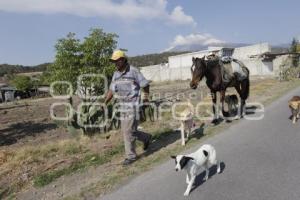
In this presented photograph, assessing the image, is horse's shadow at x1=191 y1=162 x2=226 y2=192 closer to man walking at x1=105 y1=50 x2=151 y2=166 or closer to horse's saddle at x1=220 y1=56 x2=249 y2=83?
man walking at x1=105 y1=50 x2=151 y2=166

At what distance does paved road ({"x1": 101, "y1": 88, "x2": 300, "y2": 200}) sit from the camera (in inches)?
207

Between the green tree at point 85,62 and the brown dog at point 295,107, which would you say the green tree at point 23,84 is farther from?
the brown dog at point 295,107

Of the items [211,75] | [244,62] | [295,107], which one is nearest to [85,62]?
[211,75]

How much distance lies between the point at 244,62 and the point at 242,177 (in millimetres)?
44222

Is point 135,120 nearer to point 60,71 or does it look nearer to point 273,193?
point 273,193

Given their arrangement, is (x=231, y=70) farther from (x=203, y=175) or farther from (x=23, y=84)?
(x=23, y=84)

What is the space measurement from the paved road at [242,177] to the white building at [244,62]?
24635 millimetres

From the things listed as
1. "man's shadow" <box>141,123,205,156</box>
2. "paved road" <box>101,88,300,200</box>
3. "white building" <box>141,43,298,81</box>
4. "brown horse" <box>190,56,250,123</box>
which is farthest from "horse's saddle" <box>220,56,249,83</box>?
A: "white building" <box>141,43,298,81</box>

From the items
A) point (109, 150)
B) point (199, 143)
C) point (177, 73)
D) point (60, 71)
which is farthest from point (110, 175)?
point (177, 73)

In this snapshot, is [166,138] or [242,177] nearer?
[242,177]

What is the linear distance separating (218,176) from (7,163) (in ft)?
15.5

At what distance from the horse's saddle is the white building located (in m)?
19.7

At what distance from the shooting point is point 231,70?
11781mm

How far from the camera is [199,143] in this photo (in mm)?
8633
